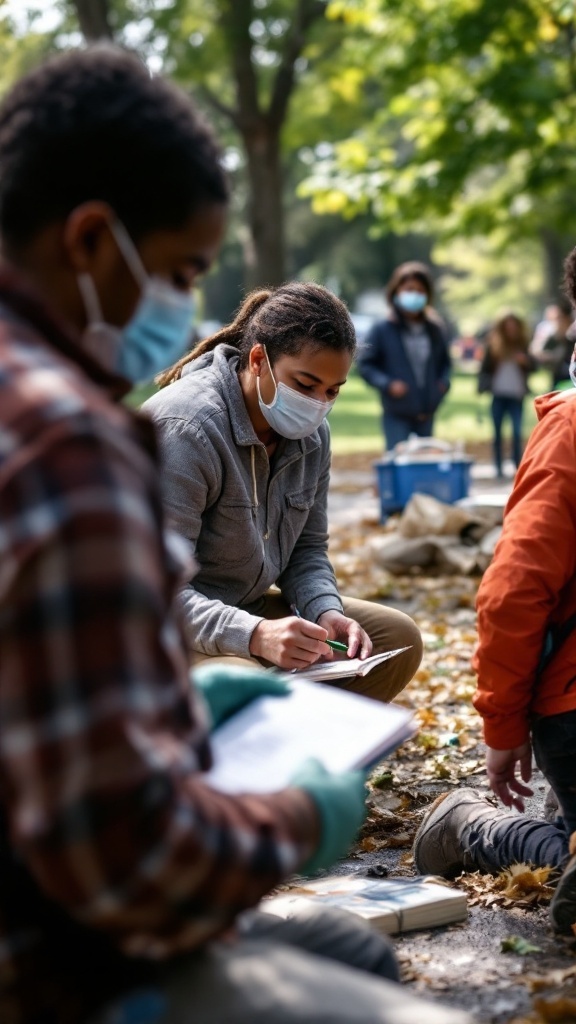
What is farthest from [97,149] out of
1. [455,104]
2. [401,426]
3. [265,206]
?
[265,206]

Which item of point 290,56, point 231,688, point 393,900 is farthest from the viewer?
point 290,56

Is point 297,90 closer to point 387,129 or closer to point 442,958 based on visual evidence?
point 387,129

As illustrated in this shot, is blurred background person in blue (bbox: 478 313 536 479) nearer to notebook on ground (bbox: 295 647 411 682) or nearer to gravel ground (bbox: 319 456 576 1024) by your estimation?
notebook on ground (bbox: 295 647 411 682)

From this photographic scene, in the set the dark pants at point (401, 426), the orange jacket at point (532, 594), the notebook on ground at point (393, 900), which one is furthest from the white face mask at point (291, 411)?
the dark pants at point (401, 426)

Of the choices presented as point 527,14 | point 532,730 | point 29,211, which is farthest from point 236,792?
point 527,14

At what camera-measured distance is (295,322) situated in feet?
13.1

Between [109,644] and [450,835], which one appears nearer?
[109,644]

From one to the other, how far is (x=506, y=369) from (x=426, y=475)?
16.1 feet

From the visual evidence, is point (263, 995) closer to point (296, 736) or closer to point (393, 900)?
point (296, 736)

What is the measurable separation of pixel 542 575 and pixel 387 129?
45745 millimetres

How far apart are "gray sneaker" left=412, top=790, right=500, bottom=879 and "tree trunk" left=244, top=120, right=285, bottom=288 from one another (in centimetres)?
1521

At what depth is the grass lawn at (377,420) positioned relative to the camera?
70.7ft

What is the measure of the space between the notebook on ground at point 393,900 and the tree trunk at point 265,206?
15.6 metres

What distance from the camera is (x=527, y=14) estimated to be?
14.3 meters
